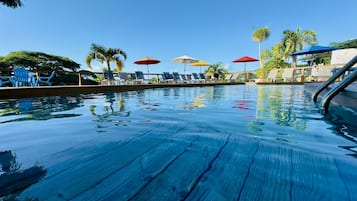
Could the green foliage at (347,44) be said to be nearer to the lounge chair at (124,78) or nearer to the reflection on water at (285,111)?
the lounge chair at (124,78)

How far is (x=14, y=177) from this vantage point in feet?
3.17

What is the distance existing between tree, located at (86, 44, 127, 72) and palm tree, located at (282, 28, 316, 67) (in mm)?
17349

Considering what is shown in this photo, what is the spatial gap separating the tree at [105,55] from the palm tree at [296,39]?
17.3 m

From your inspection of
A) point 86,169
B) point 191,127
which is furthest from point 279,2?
point 86,169

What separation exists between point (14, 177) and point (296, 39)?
24360 mm

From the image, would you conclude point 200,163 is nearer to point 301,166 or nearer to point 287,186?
point 287,186

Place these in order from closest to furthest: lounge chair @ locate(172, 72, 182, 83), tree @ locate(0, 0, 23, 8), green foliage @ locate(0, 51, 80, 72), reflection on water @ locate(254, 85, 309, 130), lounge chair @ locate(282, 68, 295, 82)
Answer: reflection on water @ locate(254, 85, 309, 130), tree @ locate(0, 0, 23, 8), lounge chair @ locate(282, 68, 295, 82), lounge chair @ locate(172, 72, 182, 83), green foliage @ locate(0, 51, 80, 72)

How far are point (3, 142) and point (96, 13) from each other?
1560 centimetres

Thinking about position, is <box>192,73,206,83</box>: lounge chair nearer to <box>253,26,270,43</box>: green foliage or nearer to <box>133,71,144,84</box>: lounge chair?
<box>133,71,144,84</box>: lounge chair

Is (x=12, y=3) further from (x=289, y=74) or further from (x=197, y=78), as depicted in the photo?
(x=289, y=74)

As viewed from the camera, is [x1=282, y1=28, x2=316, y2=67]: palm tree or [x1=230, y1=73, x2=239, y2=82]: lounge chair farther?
[x1=282, y1=28, x2=316, y2=67]: palm tree

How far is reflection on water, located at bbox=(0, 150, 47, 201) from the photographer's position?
831mm

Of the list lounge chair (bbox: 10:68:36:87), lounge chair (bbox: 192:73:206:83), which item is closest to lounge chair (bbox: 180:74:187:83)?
lounge chair (bbox: 192:73:206:83)

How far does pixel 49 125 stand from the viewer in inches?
84.0
